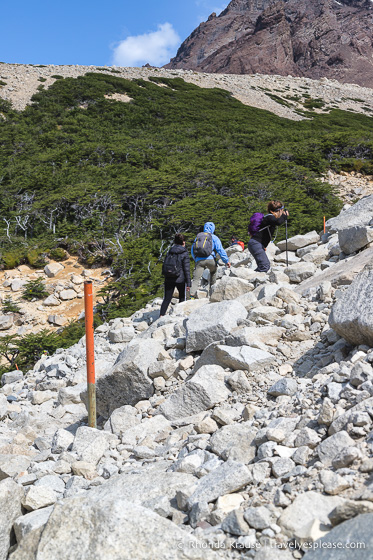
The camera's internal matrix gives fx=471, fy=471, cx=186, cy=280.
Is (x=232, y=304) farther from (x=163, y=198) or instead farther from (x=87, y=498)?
(x=163, y=198)

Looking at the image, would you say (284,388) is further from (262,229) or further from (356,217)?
(356,217)

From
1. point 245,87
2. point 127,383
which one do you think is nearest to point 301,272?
point 127,383

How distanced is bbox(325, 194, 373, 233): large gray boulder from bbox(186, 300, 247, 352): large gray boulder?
3921 mm

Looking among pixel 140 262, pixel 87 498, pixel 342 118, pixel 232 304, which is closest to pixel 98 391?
pixel 232 304

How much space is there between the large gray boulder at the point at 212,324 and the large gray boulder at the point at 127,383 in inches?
20.3

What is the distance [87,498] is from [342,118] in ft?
148

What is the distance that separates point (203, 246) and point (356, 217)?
11.1 feet

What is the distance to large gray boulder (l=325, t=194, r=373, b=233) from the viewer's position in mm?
9000

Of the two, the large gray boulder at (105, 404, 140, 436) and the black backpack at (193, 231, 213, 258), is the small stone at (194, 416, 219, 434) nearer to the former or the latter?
the large gray boulder at (105, 404, 140, 436)

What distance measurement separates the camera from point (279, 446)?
2.95 metres

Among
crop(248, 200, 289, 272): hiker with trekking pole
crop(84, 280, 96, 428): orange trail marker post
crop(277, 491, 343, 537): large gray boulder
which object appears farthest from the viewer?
crop(248, 200, 289, 272): hiker with trekking pole

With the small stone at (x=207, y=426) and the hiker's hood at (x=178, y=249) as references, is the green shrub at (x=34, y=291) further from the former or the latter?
the small stone at (x=207, y=426)

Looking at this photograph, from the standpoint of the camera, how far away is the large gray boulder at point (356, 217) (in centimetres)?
900

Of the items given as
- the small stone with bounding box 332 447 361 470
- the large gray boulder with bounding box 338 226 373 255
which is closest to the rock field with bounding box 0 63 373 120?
the large gray boulder with bounding box 338 226 373 255
